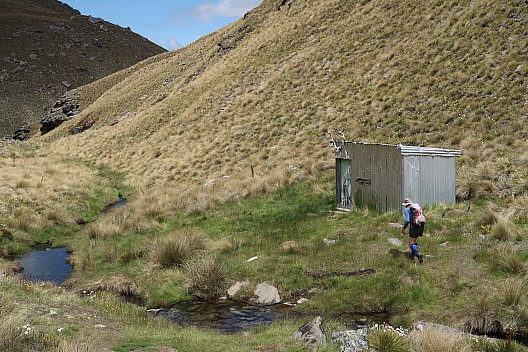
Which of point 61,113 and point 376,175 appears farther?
point 61,113

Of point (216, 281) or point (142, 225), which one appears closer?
point (216, 281)

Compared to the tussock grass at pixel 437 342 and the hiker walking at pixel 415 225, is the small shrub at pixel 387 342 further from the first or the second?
the hiker walking at pixel 415 225

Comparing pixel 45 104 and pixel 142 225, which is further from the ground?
pixel 45 104

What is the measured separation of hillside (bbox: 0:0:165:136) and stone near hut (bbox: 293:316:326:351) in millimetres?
85045

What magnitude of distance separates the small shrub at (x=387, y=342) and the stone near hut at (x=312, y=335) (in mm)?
944

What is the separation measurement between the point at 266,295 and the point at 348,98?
70.2 ft

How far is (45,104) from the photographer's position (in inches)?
3711

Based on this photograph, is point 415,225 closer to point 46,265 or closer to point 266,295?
point 266,295

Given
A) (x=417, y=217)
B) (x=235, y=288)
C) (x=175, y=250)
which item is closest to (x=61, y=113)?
(x=175, y=250)

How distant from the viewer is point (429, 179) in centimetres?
1809

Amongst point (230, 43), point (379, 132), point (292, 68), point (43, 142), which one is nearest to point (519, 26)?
point (379, 132)

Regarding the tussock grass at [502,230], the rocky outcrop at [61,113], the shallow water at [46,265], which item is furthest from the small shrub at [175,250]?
the rocky outcrop at [61,113]

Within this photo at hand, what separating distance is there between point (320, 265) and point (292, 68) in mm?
27633

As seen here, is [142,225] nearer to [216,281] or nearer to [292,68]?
[216,281]
